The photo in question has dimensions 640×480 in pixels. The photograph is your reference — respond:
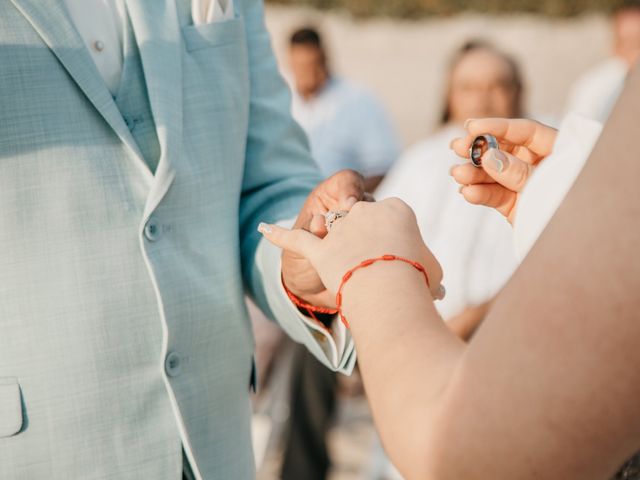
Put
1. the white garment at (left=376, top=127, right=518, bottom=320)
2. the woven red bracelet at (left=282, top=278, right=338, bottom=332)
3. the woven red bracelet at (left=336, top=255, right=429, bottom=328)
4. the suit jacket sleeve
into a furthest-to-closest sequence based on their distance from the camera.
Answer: the white garment at (left=376, top=127, right=518, bottom=320), the suit jacket sleeve, the woven red bracelet at (left=282, top=278, right=338, bottom=332), the woven red bracelet at (left=336, top=255, right=429, bottom=328)

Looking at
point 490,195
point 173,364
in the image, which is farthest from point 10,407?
point 490,195

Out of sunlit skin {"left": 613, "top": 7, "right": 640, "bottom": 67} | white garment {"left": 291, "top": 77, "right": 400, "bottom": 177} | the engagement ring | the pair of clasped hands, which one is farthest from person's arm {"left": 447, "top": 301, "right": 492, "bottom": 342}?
sunlit skin {"left": 613, "top": 7, "right": 640, "bottom": 67}

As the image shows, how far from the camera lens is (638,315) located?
815 millimetres

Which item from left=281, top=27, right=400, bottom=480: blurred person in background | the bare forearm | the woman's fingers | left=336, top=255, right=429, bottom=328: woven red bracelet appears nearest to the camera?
the bare forearm

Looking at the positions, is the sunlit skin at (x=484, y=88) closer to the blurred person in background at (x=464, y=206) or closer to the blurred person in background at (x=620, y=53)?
the blurred person in background at (x=464, y=206)

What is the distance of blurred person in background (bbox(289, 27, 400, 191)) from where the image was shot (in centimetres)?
565

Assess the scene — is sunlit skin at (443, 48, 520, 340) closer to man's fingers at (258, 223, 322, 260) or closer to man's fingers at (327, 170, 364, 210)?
man's fingers at (327, 170, 364, 210)

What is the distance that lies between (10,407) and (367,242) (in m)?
0.75

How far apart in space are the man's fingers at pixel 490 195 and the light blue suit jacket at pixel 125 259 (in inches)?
17.0

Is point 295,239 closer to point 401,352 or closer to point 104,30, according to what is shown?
point 401,352

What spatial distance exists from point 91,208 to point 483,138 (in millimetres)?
715

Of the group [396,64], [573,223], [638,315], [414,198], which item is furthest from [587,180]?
[396,64]

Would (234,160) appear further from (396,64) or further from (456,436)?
(396,64)

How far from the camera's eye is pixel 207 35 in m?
1.64
